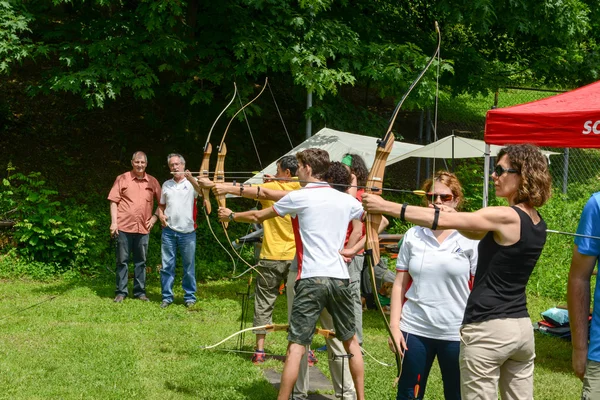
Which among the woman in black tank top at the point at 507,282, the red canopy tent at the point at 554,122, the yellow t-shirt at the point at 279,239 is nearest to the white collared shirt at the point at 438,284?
the woman in black tank top at the point at 507,282

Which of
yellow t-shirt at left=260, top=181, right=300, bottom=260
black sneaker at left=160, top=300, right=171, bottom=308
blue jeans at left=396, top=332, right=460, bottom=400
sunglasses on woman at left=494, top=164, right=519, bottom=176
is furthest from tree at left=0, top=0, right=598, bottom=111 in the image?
sunglasses on woman at left=494, top=164, right=519, bottom=176

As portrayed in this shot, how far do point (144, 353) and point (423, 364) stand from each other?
337 cm

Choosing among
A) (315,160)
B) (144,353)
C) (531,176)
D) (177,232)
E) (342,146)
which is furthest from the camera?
(342,146)

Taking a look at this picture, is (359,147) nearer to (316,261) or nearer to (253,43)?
(253,43)

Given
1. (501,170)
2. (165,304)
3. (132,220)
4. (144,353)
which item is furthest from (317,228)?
(132,220)

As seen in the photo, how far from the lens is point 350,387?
16.0 ft

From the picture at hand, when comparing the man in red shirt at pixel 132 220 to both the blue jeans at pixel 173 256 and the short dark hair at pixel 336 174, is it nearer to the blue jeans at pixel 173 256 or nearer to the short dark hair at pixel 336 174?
the blue jeans at pixel 173 256

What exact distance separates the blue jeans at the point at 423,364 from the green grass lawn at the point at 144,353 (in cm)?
154

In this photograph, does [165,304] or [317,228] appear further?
[165,304]

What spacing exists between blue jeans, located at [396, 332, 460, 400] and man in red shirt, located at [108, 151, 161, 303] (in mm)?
5756

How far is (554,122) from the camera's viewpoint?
219 inches

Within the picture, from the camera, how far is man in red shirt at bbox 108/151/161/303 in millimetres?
8984

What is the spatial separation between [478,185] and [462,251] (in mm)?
9705

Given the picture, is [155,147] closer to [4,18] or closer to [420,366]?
[4,18]
